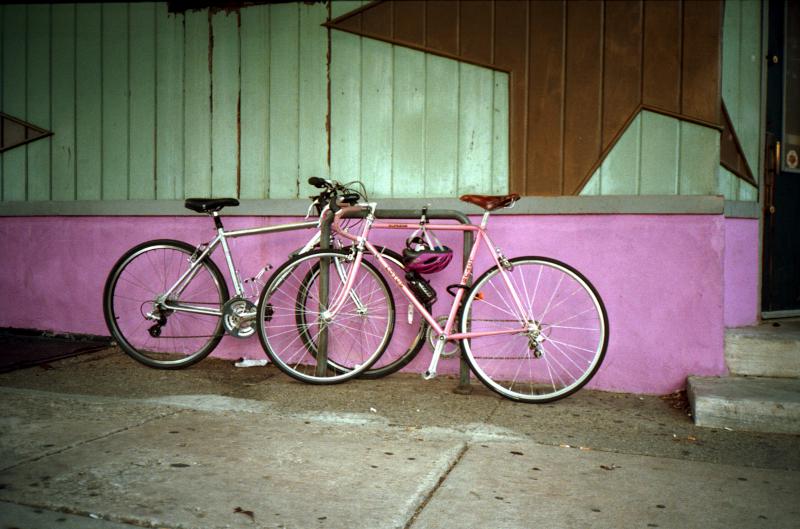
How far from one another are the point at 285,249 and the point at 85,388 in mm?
1615

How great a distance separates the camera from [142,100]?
5461 millimetres

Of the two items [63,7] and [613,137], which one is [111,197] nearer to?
[63,7]

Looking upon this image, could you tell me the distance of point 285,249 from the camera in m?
5.11

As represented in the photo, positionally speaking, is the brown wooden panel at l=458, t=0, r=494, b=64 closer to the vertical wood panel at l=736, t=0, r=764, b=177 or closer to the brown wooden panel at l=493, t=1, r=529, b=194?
the brown wooden panel at l=493, t=1, r=529, b=194

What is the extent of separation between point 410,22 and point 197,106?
1760mm

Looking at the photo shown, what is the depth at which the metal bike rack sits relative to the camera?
4.34m

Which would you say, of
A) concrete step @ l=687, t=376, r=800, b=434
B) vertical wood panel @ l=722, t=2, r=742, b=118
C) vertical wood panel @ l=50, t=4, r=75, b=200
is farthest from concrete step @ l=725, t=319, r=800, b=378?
vertical wood panel @ l=50, t=4, r=75, b=200

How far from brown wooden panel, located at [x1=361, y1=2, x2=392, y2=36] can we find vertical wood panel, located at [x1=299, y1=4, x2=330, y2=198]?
0.31 meters

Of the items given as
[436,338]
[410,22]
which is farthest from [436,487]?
[410,22]

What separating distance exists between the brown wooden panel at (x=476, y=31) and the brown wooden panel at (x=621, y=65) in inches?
29.7

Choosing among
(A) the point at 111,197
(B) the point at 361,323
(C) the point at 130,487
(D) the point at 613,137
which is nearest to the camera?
(C) the point at 130,487

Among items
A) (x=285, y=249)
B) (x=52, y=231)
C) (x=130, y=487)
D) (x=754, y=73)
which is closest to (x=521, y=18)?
(x=754, y=73)

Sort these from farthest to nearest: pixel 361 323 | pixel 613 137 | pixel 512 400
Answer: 1. pixel 361 323
2. pixel 613 137
3. pixel 512 400

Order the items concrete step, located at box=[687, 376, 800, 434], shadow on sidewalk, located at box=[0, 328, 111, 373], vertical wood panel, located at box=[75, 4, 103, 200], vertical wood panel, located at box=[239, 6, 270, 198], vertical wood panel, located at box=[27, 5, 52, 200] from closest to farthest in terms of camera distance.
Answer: concrete step, located at box=[687, 376, 800, 434], shadow on sidewalk, located at box=[0, 328, 111, 373], vertical wood panel, located at box=[239, 6, 270, 198], vertical wood panel, located at box=[75, 4, 103, 200], vertical wood panel, located at box=[27, 5, 52, 200]
